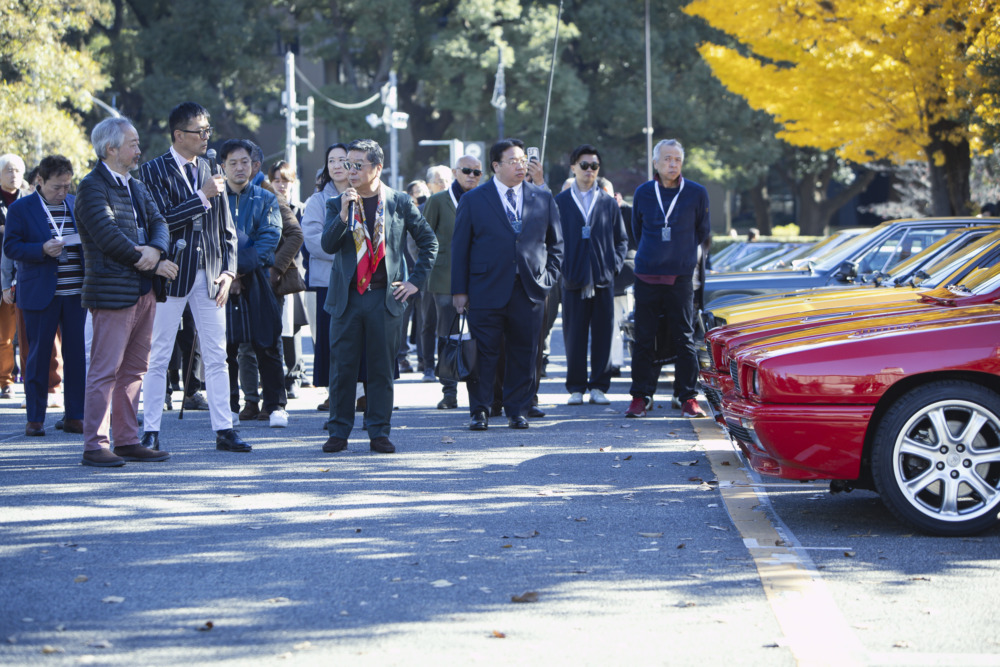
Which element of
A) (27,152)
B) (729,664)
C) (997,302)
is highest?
(27,152)

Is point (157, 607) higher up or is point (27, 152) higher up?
point (27, 152)

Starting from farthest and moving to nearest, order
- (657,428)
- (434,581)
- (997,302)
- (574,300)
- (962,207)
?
(962,207), (574,300), (657,428), (997,302), (434,581)

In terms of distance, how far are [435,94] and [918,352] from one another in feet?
133

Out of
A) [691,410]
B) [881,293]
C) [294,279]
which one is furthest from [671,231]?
[294,279]

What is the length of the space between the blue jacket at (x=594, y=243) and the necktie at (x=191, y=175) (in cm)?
349

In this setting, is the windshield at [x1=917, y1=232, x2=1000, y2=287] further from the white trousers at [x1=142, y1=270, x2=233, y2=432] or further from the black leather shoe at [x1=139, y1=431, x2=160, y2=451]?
the black leather shoe at [x1=139, y1=431, x2=160, y2=451]

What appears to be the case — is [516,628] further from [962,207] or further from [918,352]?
[962,207]

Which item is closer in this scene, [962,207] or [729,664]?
[729,664]

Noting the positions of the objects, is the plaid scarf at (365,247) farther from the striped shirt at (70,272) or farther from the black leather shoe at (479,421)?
the striped shirt at (70,272)

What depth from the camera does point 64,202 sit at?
9.45m

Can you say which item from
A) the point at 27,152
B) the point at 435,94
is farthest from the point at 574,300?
the point at 435,94

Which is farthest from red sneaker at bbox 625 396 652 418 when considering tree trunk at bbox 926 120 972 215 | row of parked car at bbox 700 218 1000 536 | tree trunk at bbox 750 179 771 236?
tree trunk at bbox 750 179 771 236

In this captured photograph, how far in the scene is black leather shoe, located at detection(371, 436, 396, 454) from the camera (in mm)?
8266

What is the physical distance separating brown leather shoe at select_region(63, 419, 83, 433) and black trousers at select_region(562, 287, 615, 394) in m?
3.88
